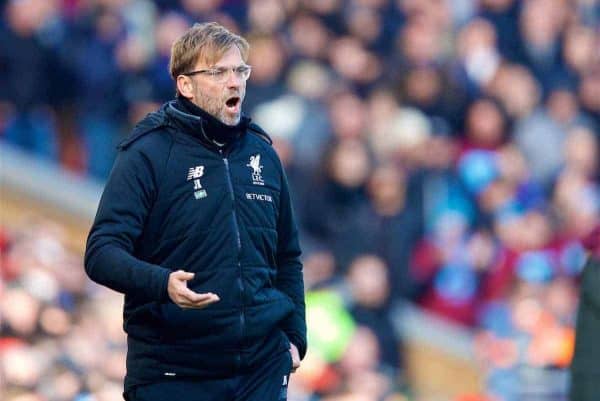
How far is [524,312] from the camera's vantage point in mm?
12008

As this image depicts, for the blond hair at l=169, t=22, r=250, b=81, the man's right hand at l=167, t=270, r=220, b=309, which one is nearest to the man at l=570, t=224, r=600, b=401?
the blond hair at l=169, t=22, r=250, b=81

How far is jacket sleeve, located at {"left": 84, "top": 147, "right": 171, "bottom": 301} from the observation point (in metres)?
4.98

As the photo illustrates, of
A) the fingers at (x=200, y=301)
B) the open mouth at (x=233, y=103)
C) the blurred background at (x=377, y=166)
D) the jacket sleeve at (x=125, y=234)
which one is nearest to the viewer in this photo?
the fingers at (x=200, y=301)

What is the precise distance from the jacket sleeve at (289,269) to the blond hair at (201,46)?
539 millimetres

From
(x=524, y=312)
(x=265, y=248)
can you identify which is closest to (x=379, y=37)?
(x=524, y=312)

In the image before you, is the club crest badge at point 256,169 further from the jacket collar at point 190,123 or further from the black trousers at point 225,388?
the black trousers at point 225,388

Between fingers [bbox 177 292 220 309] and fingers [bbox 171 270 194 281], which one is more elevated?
fingers [bbox 171 270 194 281]

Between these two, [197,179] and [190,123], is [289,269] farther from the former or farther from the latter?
[190,123]

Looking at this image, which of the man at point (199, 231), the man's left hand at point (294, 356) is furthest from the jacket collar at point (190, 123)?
the man's left hand at point (294, 356)

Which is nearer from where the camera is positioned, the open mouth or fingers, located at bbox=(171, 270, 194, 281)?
fingers, located at bbox=(171, 270, 194, 281)

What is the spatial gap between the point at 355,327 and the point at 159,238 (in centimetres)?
588

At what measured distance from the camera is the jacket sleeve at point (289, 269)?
5.59 m

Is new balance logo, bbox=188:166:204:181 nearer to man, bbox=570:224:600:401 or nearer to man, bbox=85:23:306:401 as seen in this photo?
man, bbox=85:23:306:401

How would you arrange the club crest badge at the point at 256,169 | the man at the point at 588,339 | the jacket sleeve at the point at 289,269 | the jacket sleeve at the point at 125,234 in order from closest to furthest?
the jacket sleeve at the point at 125,234, the club crest badge at the point at 256,169, the jacket sleeve at the point at 289,269, the man at the point at 588,339
